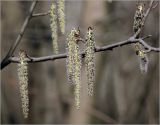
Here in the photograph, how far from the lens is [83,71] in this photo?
661 cm

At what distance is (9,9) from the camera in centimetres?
695

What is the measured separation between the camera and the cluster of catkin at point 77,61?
192 centimetres

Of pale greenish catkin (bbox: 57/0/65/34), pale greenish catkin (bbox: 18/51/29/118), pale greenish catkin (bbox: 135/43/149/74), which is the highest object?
pale greenish catkin (bbox: 57/0/65/34)

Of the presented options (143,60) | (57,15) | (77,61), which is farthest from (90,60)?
(57,15)

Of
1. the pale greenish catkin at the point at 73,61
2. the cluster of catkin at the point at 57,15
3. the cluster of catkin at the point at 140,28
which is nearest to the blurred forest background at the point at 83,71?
the cluster of catkin at the point at 57,15

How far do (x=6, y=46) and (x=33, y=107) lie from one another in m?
0.96

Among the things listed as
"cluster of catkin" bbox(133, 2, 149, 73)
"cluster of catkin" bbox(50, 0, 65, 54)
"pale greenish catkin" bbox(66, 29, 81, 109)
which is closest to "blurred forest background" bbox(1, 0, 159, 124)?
"cluster of catkin" bbox(50, 0, 65, 54)

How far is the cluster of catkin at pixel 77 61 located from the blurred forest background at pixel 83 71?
14.2 feet

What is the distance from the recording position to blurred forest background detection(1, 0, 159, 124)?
6758 millimetres

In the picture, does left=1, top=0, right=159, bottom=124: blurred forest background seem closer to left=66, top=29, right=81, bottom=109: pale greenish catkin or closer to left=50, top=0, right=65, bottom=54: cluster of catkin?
left=50, top=0, right=65, bottom=54: cluster of catkin

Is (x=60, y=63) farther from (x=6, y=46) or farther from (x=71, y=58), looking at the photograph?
(x=71, y=58)

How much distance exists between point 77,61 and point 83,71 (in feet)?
15.2

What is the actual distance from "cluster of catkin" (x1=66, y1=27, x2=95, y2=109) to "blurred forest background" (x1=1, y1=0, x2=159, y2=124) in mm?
4333

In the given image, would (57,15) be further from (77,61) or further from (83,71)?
(83,71)
